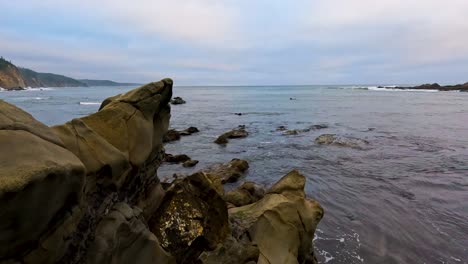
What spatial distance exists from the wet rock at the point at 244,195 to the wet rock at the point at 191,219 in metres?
4.17

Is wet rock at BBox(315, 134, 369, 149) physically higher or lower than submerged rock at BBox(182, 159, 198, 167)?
lower

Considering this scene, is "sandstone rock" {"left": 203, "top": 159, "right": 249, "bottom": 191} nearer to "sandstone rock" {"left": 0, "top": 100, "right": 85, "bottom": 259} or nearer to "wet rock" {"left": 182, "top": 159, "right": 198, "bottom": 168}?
"wet rock" {"left": 182, "top": 159, "right": 198, "bottom": 168}

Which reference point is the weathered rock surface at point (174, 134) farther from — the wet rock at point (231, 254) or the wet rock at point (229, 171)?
the wet rock at point (231, 254)

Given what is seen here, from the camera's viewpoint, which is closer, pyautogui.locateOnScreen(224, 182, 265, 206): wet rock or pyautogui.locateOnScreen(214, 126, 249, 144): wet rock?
pyautogui.locateOnScreen(224, 182, 265, 206): wet rock

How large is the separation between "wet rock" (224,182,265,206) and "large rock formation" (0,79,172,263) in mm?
4307

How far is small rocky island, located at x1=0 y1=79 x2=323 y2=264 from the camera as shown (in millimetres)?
4762

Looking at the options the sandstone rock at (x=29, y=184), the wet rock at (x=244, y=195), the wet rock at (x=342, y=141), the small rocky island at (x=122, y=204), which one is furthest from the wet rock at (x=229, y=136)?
the sandstone rock at (x=29, y=184)

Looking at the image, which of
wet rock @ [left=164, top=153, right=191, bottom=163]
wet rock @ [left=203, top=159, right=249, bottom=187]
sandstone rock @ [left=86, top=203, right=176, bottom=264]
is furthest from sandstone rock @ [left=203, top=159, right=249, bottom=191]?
sandstone rock @ [left=86, top=203, right=176, bottom=264]

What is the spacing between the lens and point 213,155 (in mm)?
26828

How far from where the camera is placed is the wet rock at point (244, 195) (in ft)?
45.0

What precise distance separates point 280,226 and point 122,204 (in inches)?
176

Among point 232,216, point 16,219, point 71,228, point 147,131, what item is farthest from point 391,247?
point 16,219

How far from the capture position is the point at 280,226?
10.2 m

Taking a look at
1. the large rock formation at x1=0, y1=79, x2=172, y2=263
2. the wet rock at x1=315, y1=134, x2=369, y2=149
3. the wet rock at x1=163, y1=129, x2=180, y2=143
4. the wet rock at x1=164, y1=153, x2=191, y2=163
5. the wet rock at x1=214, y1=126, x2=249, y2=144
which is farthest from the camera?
the wet rock at x1=163, y1=129, x2=180, y2=143
